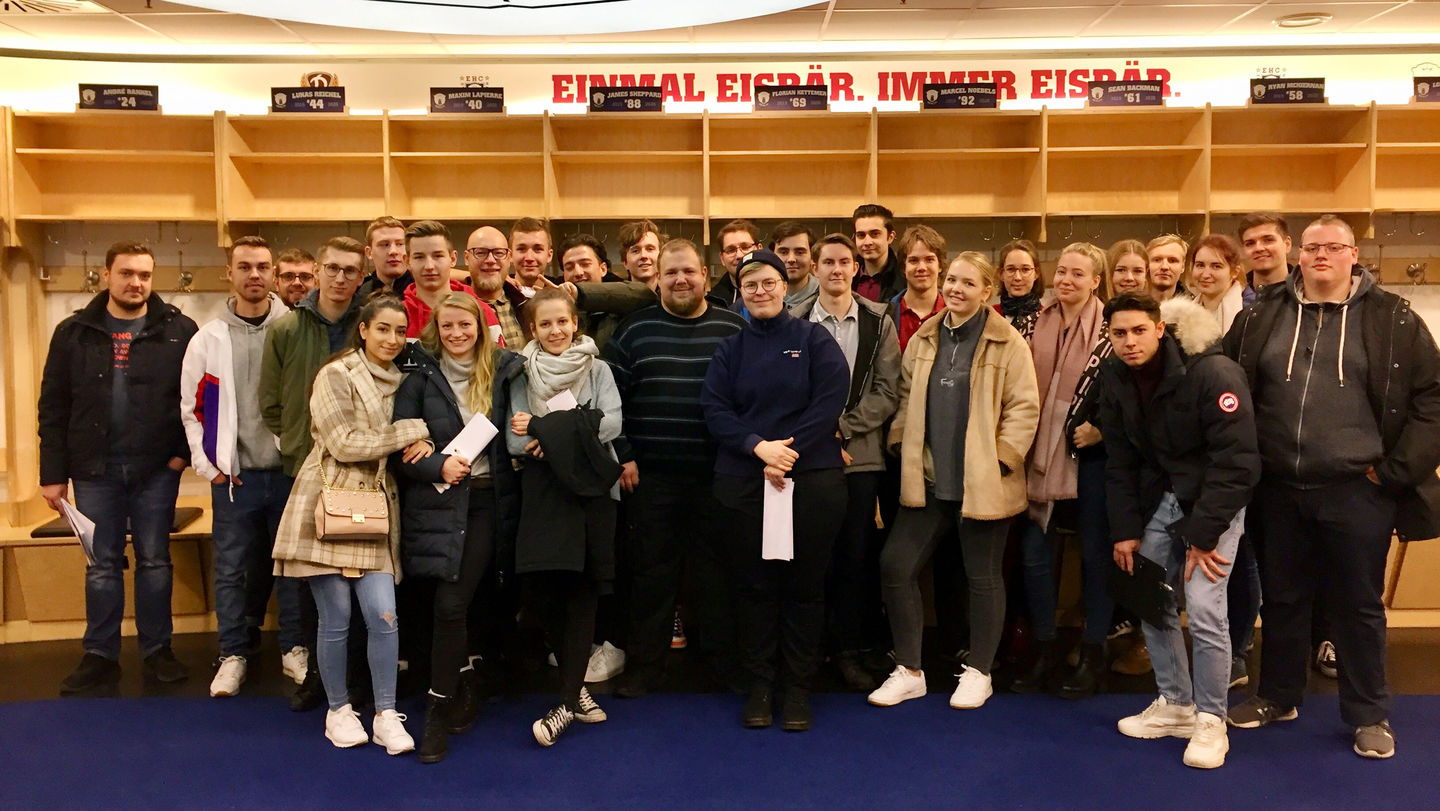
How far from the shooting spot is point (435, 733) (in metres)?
2.87

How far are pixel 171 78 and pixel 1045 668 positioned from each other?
5.72 m

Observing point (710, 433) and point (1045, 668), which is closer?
point (710, 433)

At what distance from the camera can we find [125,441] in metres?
3.50

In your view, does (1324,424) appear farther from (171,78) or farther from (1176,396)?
(171,78)

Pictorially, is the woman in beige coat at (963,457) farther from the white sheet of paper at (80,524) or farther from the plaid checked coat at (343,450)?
the white sheet of paper at (80,524)

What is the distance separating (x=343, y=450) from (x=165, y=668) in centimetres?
150

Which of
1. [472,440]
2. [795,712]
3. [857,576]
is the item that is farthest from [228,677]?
[857,576]

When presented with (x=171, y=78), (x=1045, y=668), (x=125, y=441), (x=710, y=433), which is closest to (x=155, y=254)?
(x=171, y=78)

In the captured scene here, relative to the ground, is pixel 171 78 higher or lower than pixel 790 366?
higher

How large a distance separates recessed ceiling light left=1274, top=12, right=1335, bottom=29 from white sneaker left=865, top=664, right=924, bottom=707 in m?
4.32

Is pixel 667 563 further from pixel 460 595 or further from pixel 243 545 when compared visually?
pixel 243 545

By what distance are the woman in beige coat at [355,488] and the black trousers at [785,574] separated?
984mm

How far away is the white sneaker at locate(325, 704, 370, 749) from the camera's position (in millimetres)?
2930

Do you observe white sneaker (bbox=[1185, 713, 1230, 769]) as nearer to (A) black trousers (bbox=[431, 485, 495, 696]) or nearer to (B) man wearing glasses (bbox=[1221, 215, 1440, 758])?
(B) man wearing glasses (bbox=[1221, 215, 1440, 758])
